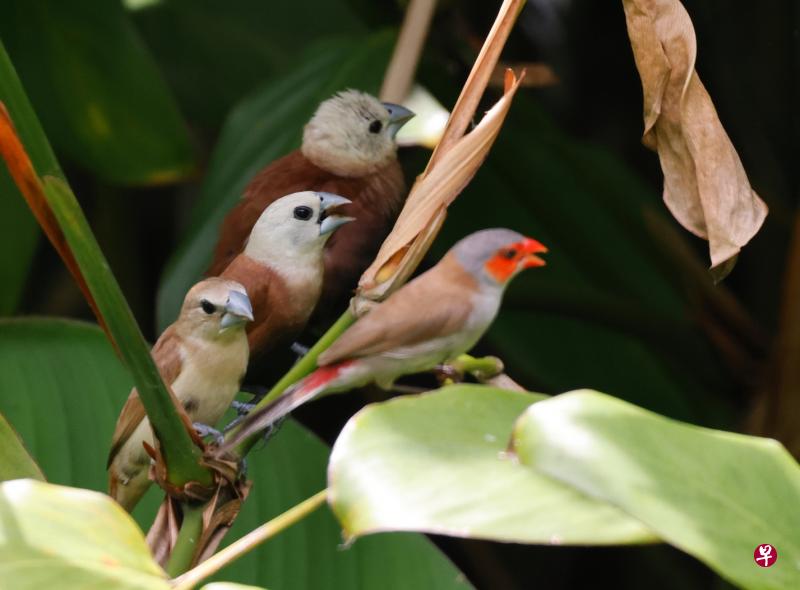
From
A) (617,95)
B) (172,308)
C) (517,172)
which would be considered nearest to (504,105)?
(172,308)

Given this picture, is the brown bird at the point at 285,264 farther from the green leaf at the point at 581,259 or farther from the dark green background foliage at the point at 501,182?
the green leaf at the point at 581,259

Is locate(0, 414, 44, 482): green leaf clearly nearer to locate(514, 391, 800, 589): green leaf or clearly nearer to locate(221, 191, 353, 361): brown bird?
locate(221, 191, 353, 361): brown bird

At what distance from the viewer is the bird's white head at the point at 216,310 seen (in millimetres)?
736

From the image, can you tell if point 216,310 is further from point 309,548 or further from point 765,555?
point 309,548

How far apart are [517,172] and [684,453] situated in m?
1.30

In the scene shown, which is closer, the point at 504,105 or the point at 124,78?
the point at 504,105

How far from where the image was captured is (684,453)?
65 cm

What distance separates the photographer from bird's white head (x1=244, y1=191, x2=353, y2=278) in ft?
2.50

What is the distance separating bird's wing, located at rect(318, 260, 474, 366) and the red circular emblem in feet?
0.71

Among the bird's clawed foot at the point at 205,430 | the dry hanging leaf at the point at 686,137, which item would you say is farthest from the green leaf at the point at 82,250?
the dry hanging leaf at the point at 686,137

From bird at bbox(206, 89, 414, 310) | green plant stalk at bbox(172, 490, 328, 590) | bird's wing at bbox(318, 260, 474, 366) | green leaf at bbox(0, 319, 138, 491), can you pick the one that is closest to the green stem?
green plant stalk at bbox(172, 490, 328, 590)

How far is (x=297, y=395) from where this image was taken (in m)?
0.67

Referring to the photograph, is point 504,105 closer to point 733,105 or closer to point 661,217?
point 661,217

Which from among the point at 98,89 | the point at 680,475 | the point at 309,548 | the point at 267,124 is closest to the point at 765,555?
the point at 680,475
